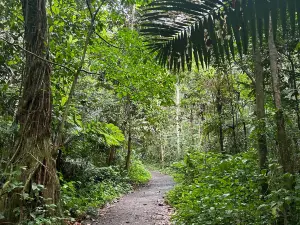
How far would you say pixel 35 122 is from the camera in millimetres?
4070

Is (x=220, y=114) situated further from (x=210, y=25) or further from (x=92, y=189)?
(x=210, y=25)

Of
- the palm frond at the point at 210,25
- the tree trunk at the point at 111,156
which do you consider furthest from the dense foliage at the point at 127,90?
the tree trunk at the point at 111,156

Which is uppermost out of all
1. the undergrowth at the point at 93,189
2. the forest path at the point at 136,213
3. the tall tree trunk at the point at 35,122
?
the tall tree trunk at the point at 35,122

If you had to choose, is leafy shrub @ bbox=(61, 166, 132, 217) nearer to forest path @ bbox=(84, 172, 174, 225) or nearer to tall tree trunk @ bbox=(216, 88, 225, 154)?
forest path @ bbox=(84, 172, 174, 225)

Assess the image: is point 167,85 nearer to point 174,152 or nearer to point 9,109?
point 9,109

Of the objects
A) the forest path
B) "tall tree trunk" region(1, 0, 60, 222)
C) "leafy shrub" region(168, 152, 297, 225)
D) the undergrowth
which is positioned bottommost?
the forest path

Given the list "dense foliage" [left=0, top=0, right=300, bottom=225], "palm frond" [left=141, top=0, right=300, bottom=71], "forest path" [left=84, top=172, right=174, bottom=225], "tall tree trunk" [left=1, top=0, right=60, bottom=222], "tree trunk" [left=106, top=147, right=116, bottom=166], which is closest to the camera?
"palm frond" [left=141, top=0, right=300, bottom=71]

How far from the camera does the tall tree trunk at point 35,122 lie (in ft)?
12.7

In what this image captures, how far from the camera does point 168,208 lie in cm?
787

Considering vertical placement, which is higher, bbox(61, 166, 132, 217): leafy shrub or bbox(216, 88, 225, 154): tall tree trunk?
bbox(216, 88, 225, 154): tall tree trunk

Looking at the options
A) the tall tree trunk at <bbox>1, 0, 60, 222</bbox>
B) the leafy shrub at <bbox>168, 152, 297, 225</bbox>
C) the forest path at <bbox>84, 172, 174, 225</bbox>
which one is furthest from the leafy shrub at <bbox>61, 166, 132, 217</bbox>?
the leafy shrub at <bbox>168, 152, 297, 225</bbox>

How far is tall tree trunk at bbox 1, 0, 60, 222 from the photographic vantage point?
387cm

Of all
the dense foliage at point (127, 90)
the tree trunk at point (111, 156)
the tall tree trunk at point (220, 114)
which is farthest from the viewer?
the tree trunk at point (111, 156)

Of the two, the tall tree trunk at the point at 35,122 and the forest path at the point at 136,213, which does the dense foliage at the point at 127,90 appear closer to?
the tall tree trunk at the point at 35,122
